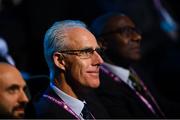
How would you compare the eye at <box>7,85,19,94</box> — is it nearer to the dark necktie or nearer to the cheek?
the cheek

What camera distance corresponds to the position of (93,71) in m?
4.00

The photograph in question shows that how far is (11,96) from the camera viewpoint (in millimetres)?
4012

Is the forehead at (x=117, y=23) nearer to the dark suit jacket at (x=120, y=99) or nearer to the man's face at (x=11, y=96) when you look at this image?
the dark suit jacket at (x=120, y=99)

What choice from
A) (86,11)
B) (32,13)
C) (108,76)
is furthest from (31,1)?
(108,76)

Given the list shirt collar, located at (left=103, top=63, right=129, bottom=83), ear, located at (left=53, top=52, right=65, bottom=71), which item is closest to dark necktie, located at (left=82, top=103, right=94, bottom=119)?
ear, located at (left=53, top=52, right=65, bottom=71)

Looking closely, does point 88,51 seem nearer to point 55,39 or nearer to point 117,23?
point 55,39

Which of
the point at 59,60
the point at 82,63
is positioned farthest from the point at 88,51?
the point at 59,60

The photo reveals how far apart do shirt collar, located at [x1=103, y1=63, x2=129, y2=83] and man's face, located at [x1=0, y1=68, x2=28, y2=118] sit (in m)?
1.30

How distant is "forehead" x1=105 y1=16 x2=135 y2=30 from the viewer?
5.30m

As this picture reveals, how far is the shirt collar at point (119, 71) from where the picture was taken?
207 inches

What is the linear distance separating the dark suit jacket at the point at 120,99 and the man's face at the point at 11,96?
107cm

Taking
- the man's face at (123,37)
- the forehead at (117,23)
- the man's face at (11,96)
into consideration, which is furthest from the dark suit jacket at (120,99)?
the man's face at (11,96)

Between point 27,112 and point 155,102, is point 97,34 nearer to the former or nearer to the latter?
point 155,102

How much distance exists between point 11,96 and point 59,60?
1.29ft
